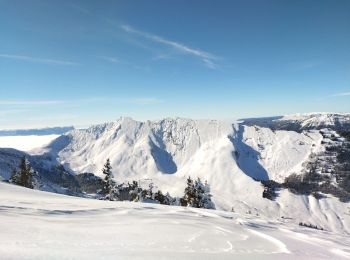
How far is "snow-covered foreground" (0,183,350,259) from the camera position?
8.82 metres

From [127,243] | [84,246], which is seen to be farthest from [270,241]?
[84,246]

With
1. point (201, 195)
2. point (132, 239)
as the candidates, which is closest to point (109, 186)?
point (201, 195)

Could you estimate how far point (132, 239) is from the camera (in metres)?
10.8

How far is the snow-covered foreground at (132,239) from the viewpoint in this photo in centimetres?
882

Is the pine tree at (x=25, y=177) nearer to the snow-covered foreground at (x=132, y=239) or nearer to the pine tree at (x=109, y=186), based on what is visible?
the pine tree at (x=109, y=186)

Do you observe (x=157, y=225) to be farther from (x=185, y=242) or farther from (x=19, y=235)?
(x=19, y=235)

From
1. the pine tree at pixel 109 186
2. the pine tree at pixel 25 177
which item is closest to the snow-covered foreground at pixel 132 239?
the pine tree at pixel 109 186

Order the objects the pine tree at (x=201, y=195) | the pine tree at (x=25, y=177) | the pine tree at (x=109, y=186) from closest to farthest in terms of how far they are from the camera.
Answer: the pine tree at (x=201, y=195) → the pine tree at (x=25, y=177) → the pine tree at (x=109, y=186)

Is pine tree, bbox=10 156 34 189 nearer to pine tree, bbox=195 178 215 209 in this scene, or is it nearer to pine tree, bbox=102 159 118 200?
pine tree, bbox=102 159 118 200

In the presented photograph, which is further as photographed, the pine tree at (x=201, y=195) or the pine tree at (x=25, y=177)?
the pine tree at (x=25, y=177)

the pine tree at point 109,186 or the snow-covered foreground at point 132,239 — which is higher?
the snow-covered foreground at point 132,239

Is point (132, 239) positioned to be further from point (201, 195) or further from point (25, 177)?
point (25, 177)

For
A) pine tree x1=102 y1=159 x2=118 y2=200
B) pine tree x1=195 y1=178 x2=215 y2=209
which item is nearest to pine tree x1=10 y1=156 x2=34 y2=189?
pine tree x1=102 y1=159 x2=118 y2=200

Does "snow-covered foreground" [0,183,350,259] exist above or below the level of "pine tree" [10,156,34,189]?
above
